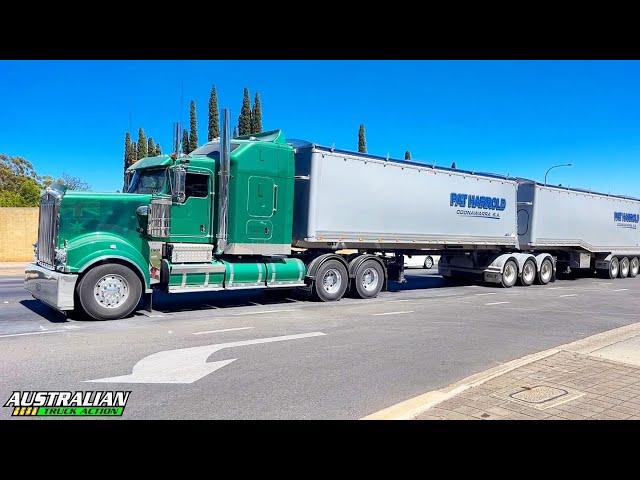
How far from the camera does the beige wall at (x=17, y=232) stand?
Answer: 84.3 feet

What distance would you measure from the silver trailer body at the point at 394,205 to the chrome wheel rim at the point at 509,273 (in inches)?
28.9

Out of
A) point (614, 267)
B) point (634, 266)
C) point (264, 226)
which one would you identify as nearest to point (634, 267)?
point (634, 266)

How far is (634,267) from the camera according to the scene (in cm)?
2634

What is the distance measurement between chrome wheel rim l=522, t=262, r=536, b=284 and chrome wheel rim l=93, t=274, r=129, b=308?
14.2 meters

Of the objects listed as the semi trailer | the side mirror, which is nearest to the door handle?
the semi trailer

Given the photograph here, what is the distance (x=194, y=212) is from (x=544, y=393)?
318 inches

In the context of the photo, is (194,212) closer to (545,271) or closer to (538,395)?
(538,395)

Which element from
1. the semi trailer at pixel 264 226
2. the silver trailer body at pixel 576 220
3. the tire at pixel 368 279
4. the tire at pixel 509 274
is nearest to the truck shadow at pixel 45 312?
the semi trailer at pixel 264 226

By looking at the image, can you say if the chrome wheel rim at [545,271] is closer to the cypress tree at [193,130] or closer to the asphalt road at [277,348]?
the asphalt road at [277,348]

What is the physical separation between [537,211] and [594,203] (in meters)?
4.86

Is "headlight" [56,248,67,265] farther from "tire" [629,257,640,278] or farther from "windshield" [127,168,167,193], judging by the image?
"tire" [629,257,640,278]
